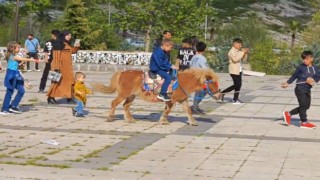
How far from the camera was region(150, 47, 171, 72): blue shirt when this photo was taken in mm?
11656

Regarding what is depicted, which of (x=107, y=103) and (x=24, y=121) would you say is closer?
(x=24, y=121)

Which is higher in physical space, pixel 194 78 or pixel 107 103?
pixel 194 78

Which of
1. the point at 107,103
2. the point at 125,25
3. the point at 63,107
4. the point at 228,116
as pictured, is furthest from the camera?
the point at 125,25

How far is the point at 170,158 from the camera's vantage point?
885 centimetres

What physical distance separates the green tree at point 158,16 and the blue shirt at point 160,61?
96.0 feet

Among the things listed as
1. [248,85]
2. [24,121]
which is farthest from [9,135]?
[248,85]

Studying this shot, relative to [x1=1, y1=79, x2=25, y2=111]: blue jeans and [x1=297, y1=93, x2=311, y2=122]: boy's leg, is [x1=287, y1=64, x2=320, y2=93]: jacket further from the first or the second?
[x1=1, y1=79, x2=25, y2=111]: blue jeans

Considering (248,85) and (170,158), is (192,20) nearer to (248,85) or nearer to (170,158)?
(248,85)

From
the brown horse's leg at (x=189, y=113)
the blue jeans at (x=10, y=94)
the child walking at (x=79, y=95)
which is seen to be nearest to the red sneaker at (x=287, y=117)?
the brown horse's leg at (x=189, y=113)

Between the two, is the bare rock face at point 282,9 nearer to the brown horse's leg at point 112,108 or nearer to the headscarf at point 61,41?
the headscarf at point 61,41

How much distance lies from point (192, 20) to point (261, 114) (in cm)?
3053

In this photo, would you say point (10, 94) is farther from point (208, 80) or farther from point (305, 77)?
point (305, 77)

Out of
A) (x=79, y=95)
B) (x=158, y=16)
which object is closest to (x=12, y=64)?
(x=79, y=95)

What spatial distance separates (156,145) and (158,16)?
33.2 meters
